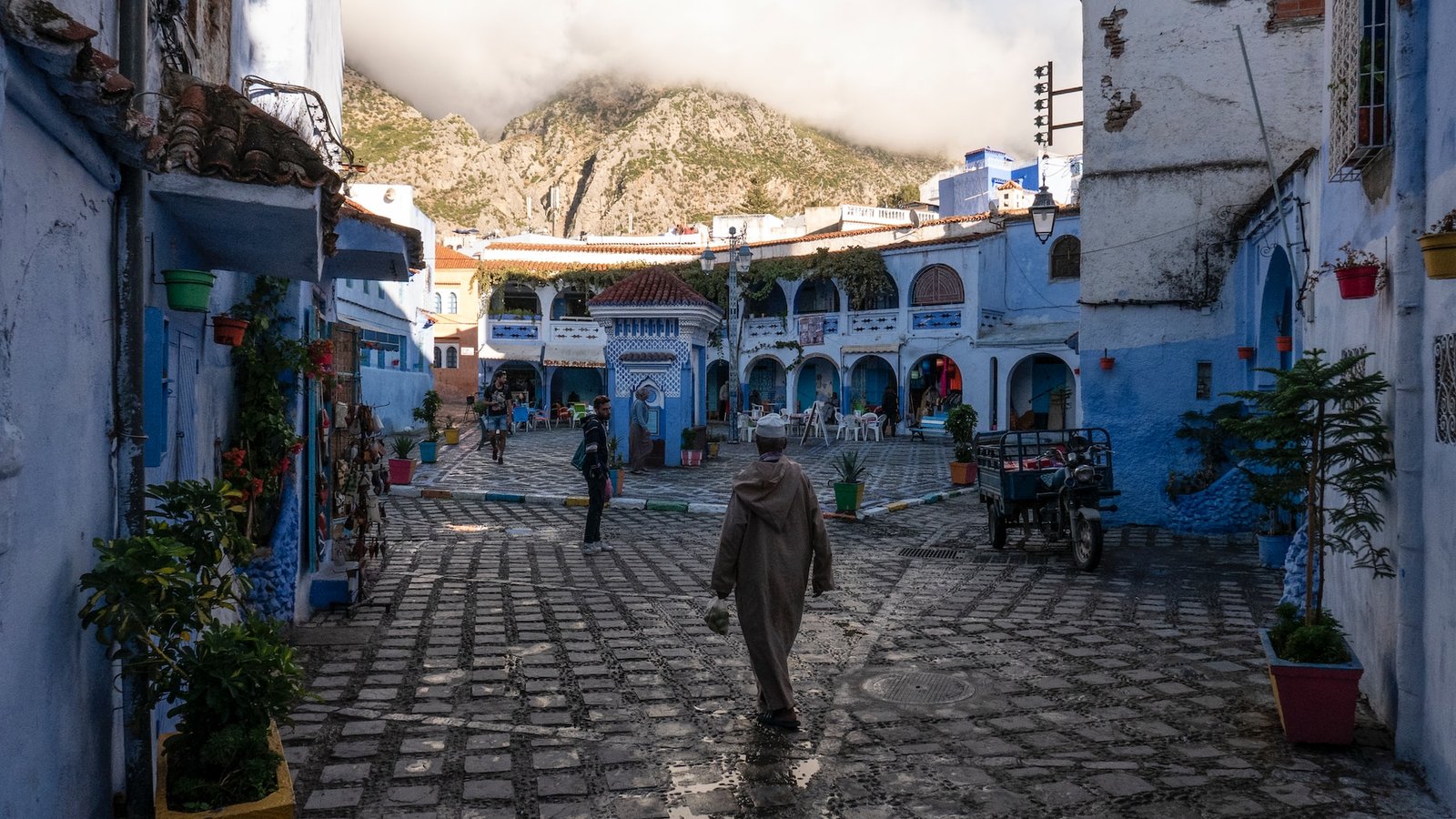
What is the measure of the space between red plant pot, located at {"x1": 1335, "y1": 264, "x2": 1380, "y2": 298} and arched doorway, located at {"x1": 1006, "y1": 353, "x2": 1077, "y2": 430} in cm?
2509

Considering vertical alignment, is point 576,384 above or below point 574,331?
below

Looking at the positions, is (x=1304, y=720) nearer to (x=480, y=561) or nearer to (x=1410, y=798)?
(x=1410, y=798)

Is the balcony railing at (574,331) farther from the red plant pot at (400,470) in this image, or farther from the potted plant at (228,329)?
the potted plant at (228,329)

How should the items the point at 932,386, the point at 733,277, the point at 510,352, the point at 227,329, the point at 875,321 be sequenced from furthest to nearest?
the point at 510,352 → the point at 875,321 → the point at 932,386 → the point at 733,277 → the point at 227,329

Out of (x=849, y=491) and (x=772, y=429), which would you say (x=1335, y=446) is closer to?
(x=772, y=429)

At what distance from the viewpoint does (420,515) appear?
48.7ft

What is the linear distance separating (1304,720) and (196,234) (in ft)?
20.1

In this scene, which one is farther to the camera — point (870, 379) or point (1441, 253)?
point (870, 379)

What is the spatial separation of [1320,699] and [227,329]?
6232 millimetres

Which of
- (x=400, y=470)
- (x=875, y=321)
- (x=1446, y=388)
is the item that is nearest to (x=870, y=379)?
(x=875, y=321)

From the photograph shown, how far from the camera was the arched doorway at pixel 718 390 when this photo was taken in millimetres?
40188

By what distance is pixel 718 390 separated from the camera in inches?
1656

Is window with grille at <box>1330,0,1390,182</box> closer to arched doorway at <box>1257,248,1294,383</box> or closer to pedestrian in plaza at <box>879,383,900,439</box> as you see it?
arched doorway at <box>1257,248,1294,383</box>

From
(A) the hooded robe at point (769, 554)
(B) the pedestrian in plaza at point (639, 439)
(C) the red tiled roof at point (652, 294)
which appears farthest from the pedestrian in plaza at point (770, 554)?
(C) the red tiled roof at point (652, 294)
